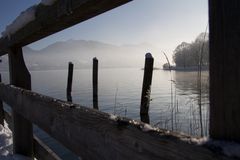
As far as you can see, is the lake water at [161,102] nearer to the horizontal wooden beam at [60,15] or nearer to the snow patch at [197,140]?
the horizontal wooden beam at [60,15]

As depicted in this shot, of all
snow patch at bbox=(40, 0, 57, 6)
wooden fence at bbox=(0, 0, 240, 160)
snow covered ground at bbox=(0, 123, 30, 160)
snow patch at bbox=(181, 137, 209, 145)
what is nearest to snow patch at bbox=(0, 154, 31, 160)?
snow covered ground at bbox=(0, 123, 30, 160)

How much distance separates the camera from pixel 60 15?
1.99 metres

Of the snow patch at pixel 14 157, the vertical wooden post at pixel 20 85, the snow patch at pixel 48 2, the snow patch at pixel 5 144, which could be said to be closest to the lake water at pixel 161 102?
the snow patch at pixel 48 2

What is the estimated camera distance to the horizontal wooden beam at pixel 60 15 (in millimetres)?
1653

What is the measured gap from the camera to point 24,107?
272cm

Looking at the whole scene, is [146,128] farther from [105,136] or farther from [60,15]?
[60,15]

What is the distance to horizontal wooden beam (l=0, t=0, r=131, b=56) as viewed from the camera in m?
1.65
